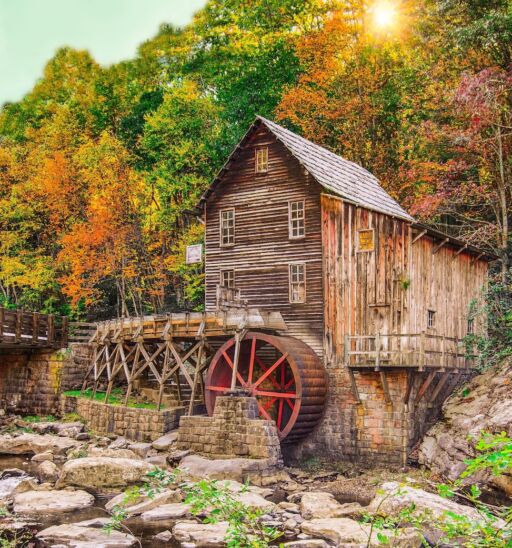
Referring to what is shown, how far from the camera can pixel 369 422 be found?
18703 mm

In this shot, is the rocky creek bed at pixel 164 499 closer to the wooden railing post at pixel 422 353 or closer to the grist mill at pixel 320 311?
the grist mill at pixel 320 311

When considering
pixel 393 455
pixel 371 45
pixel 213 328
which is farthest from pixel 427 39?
pixel 393 455

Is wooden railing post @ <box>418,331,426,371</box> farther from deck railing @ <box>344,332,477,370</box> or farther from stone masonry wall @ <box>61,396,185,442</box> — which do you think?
stone masonry wall @ <box>61,396,185,442</box>

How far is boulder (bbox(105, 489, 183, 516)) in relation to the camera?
13602mm

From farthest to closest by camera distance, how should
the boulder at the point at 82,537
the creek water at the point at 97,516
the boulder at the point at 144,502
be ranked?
the boulder at the point at 144,502 < the creek water at the point at 97,516 < the boulder at the point at 82,537

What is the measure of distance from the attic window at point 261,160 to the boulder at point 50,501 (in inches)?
451

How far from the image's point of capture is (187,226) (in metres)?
32.1

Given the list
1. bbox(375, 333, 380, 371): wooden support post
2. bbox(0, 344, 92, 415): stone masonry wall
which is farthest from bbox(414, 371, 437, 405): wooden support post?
bbox(0, 344, 92, 415): stone masonry wall

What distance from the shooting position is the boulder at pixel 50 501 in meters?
13.6

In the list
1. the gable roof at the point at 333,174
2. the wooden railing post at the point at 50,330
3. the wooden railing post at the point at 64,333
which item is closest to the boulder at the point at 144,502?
the gable roof at the point at 333,174

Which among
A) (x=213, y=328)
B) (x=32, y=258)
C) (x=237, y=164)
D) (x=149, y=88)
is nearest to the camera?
(x=213, y=328)

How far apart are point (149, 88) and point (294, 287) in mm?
20089

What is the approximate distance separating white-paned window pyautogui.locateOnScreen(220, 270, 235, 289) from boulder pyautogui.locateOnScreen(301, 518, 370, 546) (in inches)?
435

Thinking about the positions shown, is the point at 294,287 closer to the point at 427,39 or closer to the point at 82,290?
the point at 427,39
